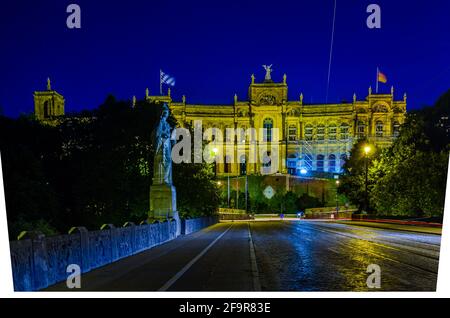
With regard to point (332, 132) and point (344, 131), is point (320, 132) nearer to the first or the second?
point (332, 132)

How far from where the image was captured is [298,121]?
132750mm

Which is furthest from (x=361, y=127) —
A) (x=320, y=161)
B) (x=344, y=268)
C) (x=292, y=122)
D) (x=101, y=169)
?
(x=344, y=268)

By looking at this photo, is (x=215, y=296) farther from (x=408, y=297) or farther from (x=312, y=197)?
(x=312, y=197)

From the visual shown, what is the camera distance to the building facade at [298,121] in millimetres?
126062

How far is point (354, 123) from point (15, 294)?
124m

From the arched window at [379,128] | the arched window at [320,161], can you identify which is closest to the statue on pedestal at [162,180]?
the arched window at [379,128]

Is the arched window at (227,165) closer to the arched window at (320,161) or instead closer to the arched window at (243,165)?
the arched window at (243,165)

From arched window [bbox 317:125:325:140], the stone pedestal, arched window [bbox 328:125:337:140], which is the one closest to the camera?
the stone pedestal

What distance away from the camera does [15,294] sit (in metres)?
9.09

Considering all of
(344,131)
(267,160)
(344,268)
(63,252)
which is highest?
(344,131)

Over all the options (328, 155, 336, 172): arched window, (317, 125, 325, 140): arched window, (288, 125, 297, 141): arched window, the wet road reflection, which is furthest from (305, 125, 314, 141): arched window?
the wet road reflection

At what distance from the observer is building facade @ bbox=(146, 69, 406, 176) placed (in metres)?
126

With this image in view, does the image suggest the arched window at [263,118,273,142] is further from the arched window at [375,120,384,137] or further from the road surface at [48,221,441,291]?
the road surface at [48,221,441,291]

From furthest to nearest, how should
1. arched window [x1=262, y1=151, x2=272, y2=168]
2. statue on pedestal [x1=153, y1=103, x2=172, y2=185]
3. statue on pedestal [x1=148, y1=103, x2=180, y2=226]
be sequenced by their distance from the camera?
1. arched window [x1=262, y1=151, x2=272, y2=168]
2. statue on pedestal [x1=153, y1=103, x2=172, y2=185]
3. statue on pedestal [x1=148, y1=103, x2=180, y2=226]
